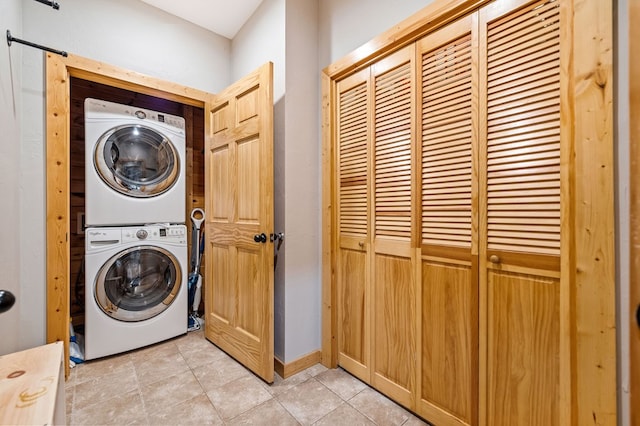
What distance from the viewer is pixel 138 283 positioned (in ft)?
7.51

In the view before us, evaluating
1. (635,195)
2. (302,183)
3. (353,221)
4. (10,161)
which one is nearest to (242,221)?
(302,183)

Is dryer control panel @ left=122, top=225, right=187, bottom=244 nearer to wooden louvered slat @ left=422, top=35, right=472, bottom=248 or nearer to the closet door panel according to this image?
wooden louvered slat @ left=422, top=35, right=472, bottom=248

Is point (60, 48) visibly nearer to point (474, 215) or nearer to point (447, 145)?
point (447, 145)

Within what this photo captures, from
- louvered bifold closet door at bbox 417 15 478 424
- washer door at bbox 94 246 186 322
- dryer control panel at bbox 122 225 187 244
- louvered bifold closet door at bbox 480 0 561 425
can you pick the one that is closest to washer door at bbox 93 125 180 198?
dryer control panel at bbox 122 225 187 244

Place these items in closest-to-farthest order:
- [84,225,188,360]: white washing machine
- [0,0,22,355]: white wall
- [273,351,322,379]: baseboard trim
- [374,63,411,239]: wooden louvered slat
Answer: [0,0,22,355]: white wall < [374,63,411,239]: wooden louvered slat < [273,351,322,379]: baseboard trim < [84,225,188,360]: white washing machine

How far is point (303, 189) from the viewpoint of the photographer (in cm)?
197

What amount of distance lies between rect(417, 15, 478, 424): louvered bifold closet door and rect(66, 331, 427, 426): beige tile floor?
0.97ft

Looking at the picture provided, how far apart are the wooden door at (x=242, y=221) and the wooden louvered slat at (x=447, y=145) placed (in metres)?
0.92

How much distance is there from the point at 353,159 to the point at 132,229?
1.81 meters

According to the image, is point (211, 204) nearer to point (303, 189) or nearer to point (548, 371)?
point (303, 189)

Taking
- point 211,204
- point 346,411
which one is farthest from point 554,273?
point 211,204

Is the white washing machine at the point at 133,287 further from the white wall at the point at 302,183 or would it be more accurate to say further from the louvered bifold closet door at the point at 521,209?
the louvered bifold closet door at the point at 521,209

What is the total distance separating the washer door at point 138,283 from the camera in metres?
2.12

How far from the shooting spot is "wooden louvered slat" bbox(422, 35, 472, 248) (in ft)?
4.23
